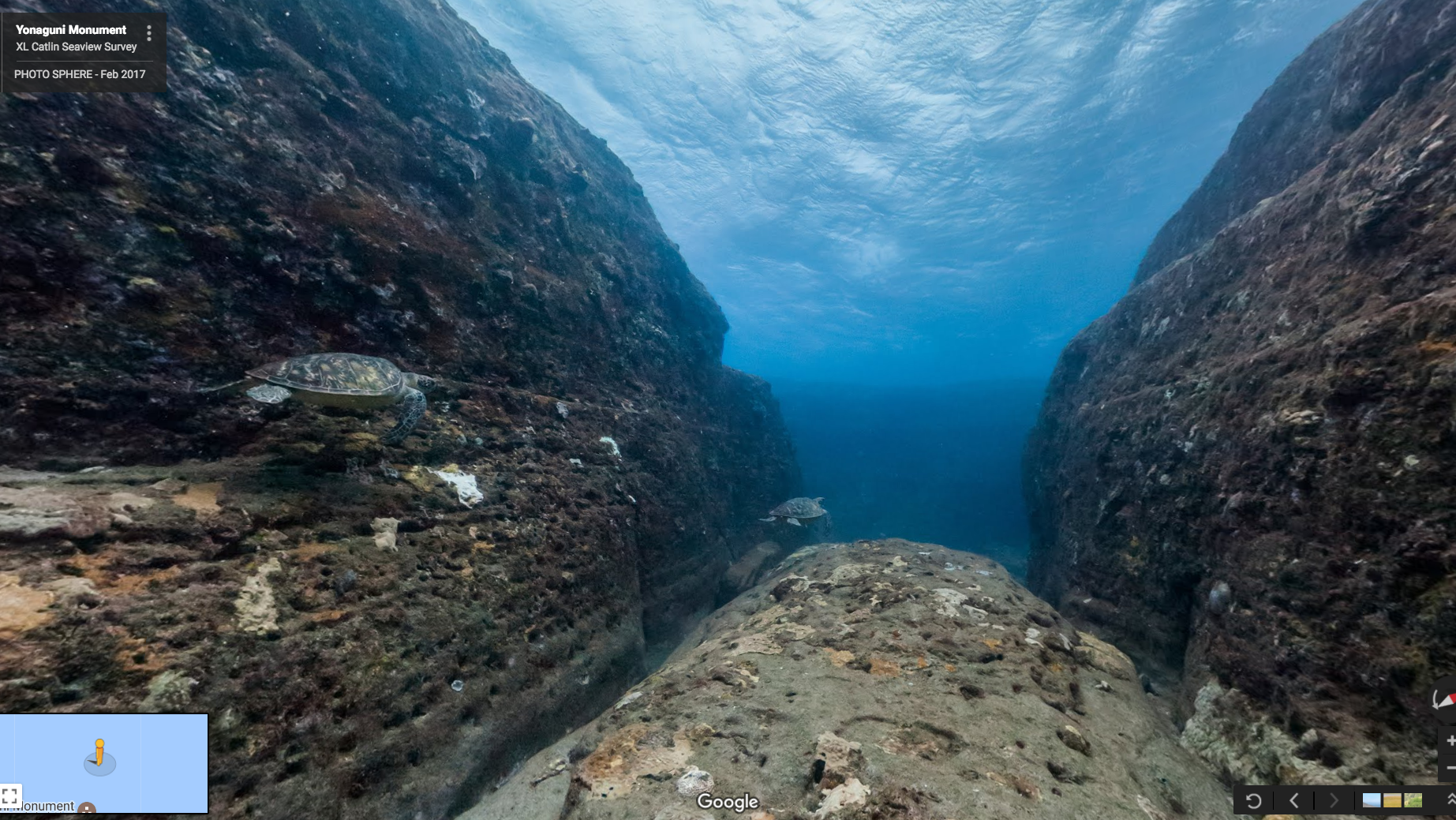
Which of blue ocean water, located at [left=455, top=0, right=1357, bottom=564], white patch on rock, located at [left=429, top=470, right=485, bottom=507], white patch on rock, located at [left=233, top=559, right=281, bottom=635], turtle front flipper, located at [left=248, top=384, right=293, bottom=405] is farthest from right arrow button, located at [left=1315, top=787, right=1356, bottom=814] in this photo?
blue ocean water, located at [left=455, top=0, right=1357, bottom=564]

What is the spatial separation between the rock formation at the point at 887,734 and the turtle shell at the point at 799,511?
590 centimetres

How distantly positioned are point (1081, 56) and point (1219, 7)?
429 cm

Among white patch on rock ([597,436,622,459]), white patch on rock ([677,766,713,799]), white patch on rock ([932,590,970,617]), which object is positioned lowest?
white patch on rock ([677,766,713,799])

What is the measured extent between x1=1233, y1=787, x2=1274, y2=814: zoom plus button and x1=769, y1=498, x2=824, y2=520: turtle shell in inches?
343

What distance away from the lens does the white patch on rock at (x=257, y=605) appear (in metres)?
3.41

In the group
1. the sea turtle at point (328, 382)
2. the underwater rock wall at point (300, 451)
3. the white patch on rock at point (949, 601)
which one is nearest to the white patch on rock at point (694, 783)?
the underwater rock wall at point (300, 451)

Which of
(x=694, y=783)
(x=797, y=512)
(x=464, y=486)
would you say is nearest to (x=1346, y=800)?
(x=694, y=783)

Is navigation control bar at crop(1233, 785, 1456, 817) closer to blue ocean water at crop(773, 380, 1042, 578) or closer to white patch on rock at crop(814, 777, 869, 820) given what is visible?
white patch on rock at crop(814, 777, 869, 820)

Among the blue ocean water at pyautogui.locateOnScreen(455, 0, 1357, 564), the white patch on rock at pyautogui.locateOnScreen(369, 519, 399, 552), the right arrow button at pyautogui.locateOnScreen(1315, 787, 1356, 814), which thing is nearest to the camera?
the right arrow button at pyautogui.locateOnScreen(1315, 787, 1356, 814)

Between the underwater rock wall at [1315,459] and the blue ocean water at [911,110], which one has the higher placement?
the blue ocean water at [911,110]

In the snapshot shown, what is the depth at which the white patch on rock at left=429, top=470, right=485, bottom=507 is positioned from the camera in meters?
5.62

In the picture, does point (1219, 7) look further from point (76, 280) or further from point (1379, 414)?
point (76, 280)

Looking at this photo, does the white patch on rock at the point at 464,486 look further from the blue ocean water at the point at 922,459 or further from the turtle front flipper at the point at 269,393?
the blue ocean water at the point at 922,459
